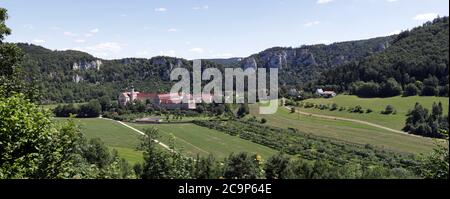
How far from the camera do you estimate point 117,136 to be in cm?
7194

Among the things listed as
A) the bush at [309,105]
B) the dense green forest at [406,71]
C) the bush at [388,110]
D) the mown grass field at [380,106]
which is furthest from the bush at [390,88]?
the bush at [388,110]

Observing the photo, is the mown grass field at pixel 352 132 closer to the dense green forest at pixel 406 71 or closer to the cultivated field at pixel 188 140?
the cultivated field at pixel 188 140

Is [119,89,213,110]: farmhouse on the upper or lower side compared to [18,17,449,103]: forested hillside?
lower

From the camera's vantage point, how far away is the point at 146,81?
612 feet

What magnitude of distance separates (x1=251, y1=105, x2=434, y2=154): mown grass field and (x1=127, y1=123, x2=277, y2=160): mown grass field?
16.1 meters

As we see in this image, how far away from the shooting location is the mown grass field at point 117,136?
54.6m

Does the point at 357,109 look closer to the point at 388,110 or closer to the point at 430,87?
the point at 388,110

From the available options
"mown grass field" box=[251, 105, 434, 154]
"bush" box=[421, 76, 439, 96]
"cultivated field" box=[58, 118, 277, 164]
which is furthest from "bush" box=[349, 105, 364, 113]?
"cultivated field" box=[58, 118, 277, 164]

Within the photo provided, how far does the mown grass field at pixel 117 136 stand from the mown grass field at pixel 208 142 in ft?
13.5

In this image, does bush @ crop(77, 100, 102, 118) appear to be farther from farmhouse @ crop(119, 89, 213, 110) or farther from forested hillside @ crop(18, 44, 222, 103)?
forested hillside @ crop(18, 44, 222, 103)

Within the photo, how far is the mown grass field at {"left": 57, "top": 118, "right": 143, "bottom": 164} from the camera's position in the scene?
5457 cm

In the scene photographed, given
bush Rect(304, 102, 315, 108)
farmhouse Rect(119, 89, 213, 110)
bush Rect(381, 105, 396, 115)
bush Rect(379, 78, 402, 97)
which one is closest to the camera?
bush Rect(381, 105, 396, 115)

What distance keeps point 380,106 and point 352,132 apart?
2486 centimetres
